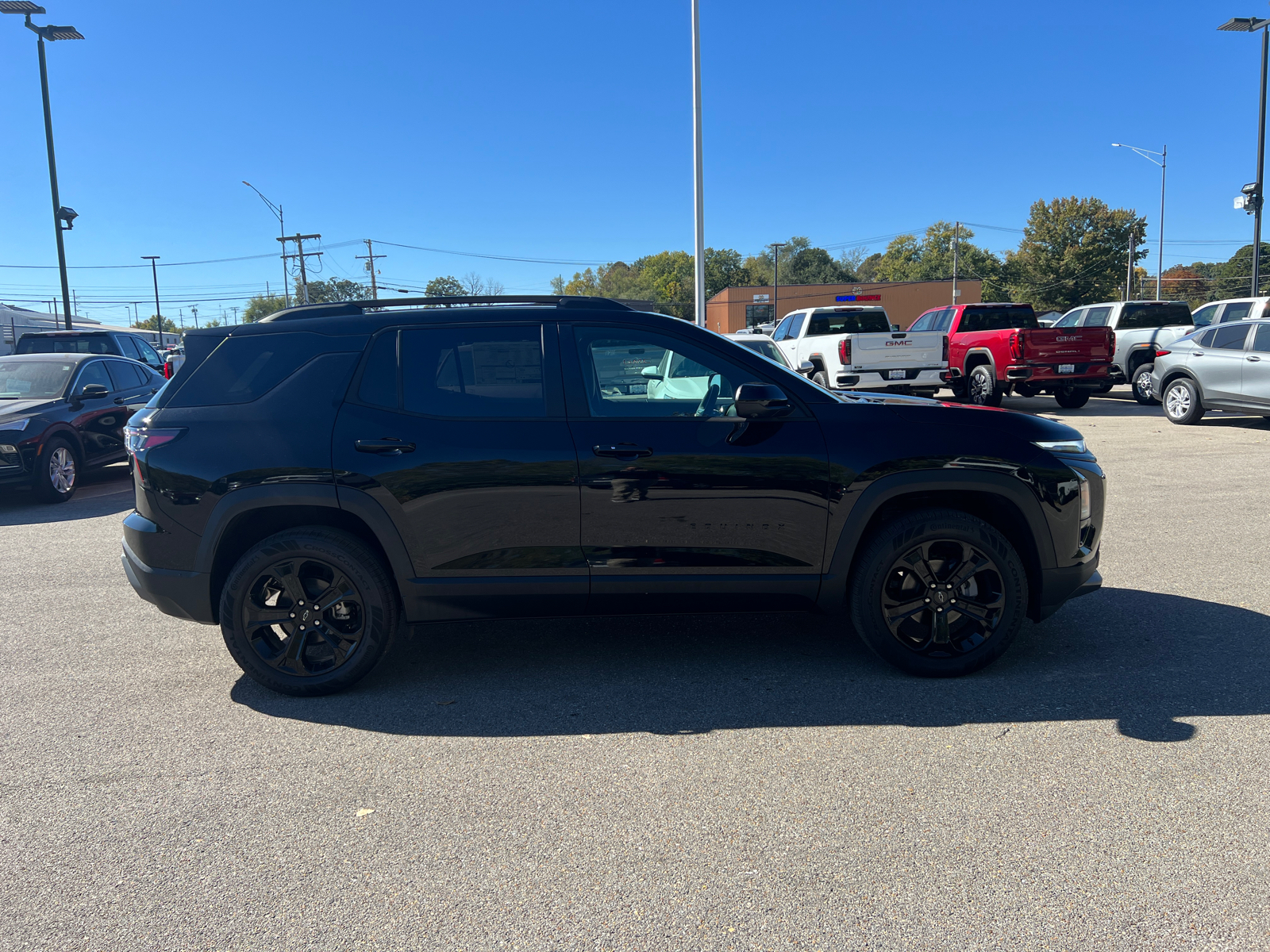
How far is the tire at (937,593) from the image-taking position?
13.6 feet

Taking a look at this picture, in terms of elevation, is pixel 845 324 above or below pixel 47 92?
below

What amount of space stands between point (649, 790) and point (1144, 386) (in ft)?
59.3

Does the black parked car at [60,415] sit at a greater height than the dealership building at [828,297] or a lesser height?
lesser

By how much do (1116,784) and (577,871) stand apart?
198 centimetres

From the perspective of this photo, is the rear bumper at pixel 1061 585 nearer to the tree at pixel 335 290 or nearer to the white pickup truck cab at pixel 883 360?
the white pickup truck cab at pixel 883 360

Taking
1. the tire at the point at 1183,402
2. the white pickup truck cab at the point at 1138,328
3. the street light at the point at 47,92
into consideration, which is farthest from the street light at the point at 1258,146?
the street light at the point at 47,92

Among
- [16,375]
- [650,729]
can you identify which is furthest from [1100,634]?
[16,375]

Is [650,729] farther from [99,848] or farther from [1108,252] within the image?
[1108,252]

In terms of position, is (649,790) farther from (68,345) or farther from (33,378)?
(68,345)

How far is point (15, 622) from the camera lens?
5.44 m

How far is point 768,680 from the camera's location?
429 centimetres

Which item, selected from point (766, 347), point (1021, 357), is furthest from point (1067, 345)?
point (766, 347)

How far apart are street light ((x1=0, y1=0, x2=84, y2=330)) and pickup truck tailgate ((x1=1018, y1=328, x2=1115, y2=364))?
2162 cm

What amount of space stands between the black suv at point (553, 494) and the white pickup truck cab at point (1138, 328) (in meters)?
16.6
